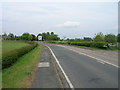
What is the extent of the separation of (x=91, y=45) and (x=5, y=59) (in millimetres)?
39032

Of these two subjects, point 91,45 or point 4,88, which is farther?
point 91,45

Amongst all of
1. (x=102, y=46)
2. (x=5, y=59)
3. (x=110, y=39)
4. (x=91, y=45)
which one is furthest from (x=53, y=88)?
(x=110, y=39)

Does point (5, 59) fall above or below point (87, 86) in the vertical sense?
above

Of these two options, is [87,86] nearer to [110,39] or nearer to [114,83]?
[114,83]

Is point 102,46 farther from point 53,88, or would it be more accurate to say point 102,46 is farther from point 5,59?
point 53,88

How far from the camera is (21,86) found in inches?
260

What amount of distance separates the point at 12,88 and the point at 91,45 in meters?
42.9

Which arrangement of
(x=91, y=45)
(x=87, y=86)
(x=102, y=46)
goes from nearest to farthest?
(x=87, y=86)
(x=102, y=46)
(x=91, y=45)

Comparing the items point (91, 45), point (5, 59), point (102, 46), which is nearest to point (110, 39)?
point (91, 45)

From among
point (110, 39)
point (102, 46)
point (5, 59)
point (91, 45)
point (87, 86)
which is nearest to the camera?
point (87, 86)

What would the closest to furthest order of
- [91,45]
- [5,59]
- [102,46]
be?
[5,59], [102,46], [91,45]

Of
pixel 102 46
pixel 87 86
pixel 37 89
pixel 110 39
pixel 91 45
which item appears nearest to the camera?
pixel 37 89

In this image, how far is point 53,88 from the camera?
21.1 ft

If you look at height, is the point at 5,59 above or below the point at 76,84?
above
